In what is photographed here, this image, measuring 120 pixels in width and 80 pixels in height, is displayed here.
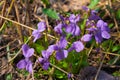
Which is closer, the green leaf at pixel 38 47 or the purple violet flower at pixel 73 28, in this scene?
the purple violet flower at pixel 73 28

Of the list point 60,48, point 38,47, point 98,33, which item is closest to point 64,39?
point 60,48

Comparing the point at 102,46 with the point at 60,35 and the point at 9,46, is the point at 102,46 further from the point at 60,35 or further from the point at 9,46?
the point at 9,46

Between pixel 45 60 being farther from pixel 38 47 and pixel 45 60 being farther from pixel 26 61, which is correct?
pixel 38 47

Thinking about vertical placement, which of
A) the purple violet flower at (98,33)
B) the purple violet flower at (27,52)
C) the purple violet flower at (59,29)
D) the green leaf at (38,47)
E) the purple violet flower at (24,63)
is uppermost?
the purple violet flower at (59,29)

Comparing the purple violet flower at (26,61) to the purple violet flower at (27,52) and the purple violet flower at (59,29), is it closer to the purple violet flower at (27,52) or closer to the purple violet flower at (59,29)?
the purple violet flower at (27,52)

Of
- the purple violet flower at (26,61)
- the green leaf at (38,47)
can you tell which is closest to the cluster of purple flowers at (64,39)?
the purple violet flower at (26,61)

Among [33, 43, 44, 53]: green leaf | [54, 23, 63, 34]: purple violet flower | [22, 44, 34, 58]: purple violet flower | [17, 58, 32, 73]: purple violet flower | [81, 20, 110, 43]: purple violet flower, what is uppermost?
[54, 23, 63, 34]: purple violet flower

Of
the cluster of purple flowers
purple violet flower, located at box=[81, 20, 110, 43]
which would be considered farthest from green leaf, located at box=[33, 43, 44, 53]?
purple violet flower, located at box=[81, 20, 110, 43]

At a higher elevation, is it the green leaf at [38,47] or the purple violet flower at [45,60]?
the purple violet flower at [45,60]

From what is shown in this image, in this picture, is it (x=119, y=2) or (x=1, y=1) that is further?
(x=119, y=2)

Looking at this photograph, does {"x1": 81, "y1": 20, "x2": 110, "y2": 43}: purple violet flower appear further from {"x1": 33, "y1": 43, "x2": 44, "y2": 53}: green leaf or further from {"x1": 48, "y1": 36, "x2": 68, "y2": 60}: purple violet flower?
{"x1": 33, "y1": 43, "x2": 44, "y2": 53}: green leaf

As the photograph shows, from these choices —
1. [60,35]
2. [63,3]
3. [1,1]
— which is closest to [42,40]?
[60,35]
